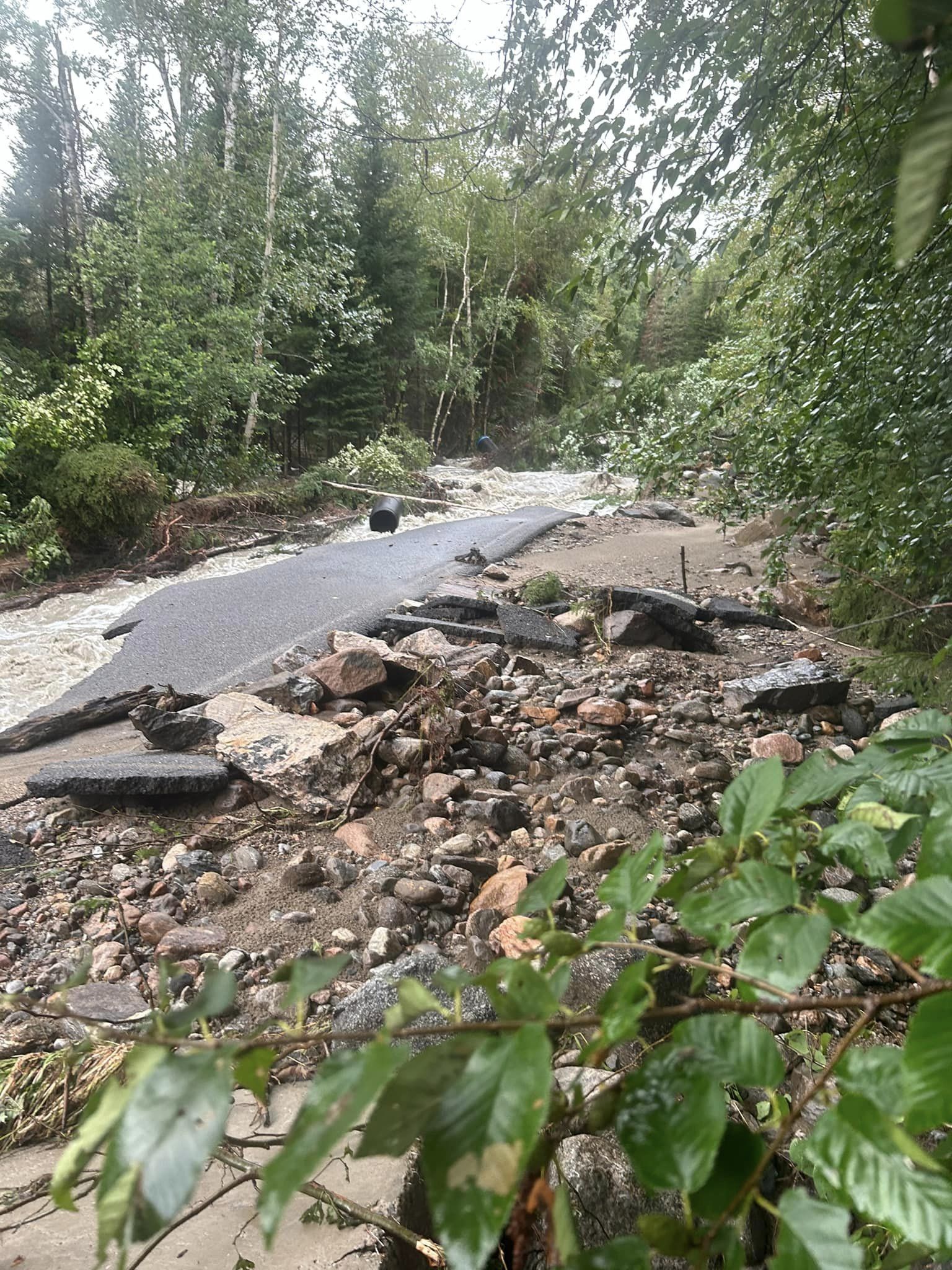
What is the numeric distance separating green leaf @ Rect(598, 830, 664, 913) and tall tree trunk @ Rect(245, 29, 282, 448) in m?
12.6

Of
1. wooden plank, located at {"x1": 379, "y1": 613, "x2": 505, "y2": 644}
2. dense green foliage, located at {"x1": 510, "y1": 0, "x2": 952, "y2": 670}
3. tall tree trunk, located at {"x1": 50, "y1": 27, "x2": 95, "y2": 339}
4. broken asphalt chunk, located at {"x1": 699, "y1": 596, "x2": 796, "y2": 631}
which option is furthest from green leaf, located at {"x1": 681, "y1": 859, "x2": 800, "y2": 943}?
tall tree trunk, located at {"x1": 50, "y1": 27, "x2": 95, "y2": 339}

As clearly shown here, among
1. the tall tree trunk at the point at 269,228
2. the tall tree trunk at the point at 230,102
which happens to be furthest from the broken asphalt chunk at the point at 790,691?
the tall tree trunk at the point at 230,102

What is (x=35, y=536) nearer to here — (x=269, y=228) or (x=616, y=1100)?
(x=269, y=228)

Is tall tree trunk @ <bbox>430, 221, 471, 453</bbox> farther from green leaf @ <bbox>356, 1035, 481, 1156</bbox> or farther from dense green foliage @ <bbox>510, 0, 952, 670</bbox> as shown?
green leaf @ <bbox>356, 1035, 481, 1156</bbox>

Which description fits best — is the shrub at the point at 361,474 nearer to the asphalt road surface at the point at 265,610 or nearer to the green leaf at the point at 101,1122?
the asphalt road surface at the point at 265,610

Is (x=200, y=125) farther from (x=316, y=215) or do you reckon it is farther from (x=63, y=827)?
(x=63, y=827)

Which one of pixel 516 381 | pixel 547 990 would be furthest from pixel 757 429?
pixel 516 381

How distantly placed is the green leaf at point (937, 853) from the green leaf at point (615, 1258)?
0.90ft

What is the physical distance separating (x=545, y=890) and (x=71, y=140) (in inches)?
571

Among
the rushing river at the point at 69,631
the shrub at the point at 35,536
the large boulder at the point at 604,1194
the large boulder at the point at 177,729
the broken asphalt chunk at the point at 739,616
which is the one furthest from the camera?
the shrub at the point at 35,536

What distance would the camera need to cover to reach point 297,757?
317 cm

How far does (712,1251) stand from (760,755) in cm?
307

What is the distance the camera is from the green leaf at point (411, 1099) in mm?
328

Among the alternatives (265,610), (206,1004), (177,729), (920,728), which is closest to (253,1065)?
(206,1004)
